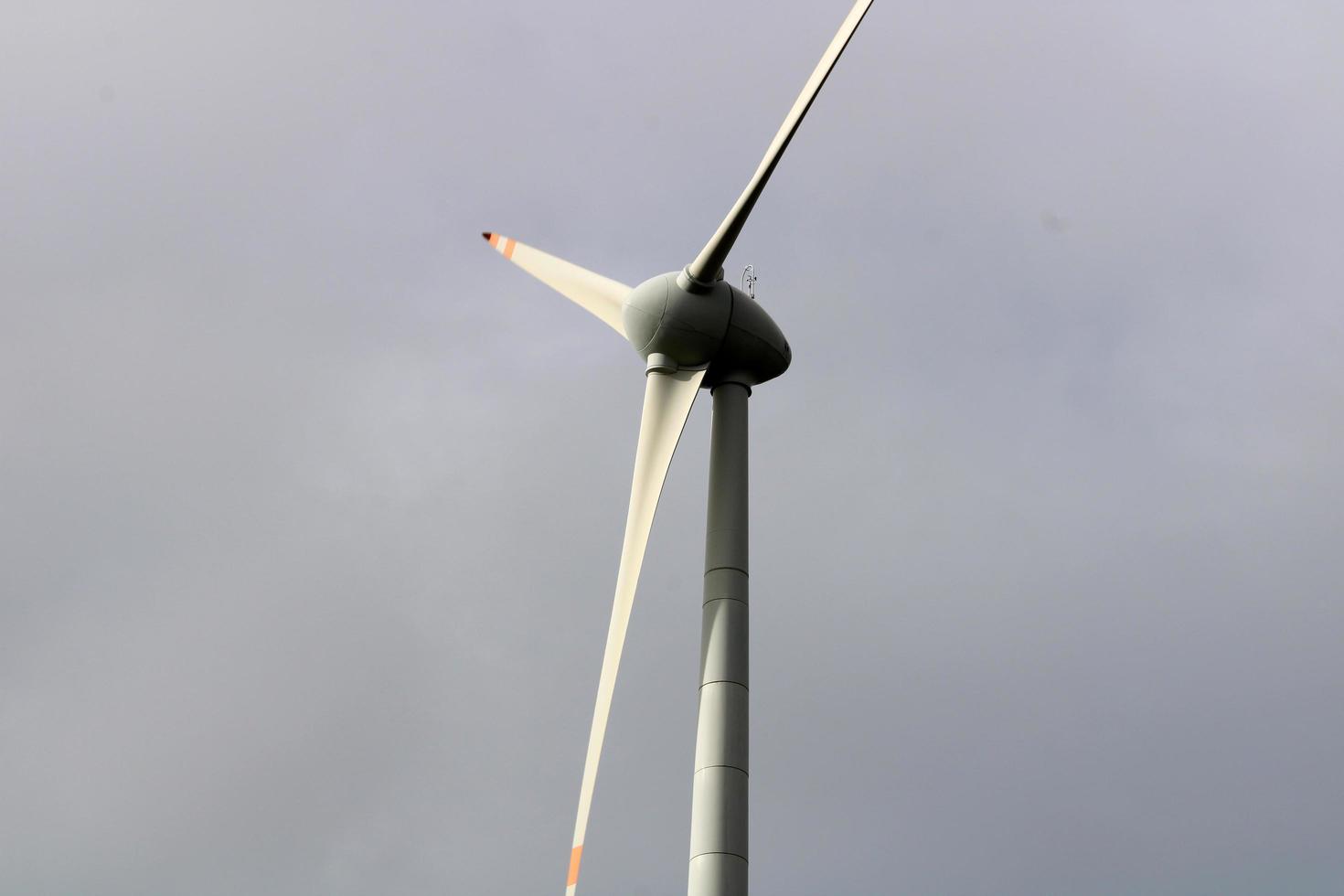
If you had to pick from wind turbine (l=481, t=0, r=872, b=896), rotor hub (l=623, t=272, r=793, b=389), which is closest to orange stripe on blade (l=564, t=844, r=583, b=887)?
wind turbine (l=481, t=0, r=872, b=896)

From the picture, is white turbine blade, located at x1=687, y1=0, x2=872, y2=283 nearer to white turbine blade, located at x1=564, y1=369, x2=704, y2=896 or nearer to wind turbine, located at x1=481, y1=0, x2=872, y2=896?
wind turbine, located at x1=481, y1=0, x2=872, y2=896

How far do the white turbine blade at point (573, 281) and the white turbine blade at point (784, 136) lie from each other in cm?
257

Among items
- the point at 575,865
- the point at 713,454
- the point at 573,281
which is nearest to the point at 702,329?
the point at 713,454

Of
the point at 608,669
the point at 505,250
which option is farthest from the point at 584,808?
the point at 505,250

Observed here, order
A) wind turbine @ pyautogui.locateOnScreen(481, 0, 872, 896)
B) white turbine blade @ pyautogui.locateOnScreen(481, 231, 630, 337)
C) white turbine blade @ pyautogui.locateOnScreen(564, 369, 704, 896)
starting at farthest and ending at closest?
white turbine blade @ pyautogui.locateOnScreen(481, 231, 630, 337) → white turbine blade @ pyautogui.locateOnScreen(564, 369, 704, 896) → wind turbine @ pyautogui.locateOnScreen(481, 0, 872, 896)

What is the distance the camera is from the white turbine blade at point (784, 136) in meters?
27.1

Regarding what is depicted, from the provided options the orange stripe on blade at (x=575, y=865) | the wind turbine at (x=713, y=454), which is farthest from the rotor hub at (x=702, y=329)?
the orange stripe on blade at (x=575, y=865)

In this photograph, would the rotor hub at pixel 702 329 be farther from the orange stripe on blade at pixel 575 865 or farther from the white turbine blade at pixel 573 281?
the orange stripe on blade at pixel 575 865

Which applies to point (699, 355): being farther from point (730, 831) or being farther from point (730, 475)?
point (730, 831)

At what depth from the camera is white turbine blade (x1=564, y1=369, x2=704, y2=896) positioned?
2752 centimetres

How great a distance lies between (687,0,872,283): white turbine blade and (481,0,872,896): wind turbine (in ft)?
0.07

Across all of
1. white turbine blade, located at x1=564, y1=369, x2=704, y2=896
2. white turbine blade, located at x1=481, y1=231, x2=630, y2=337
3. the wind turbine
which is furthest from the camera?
white turbine blade, located at x1=481, y1=231, x2=630, y2=337

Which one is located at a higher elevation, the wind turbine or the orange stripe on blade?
the wind turbine

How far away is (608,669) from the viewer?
2762 centimetres
